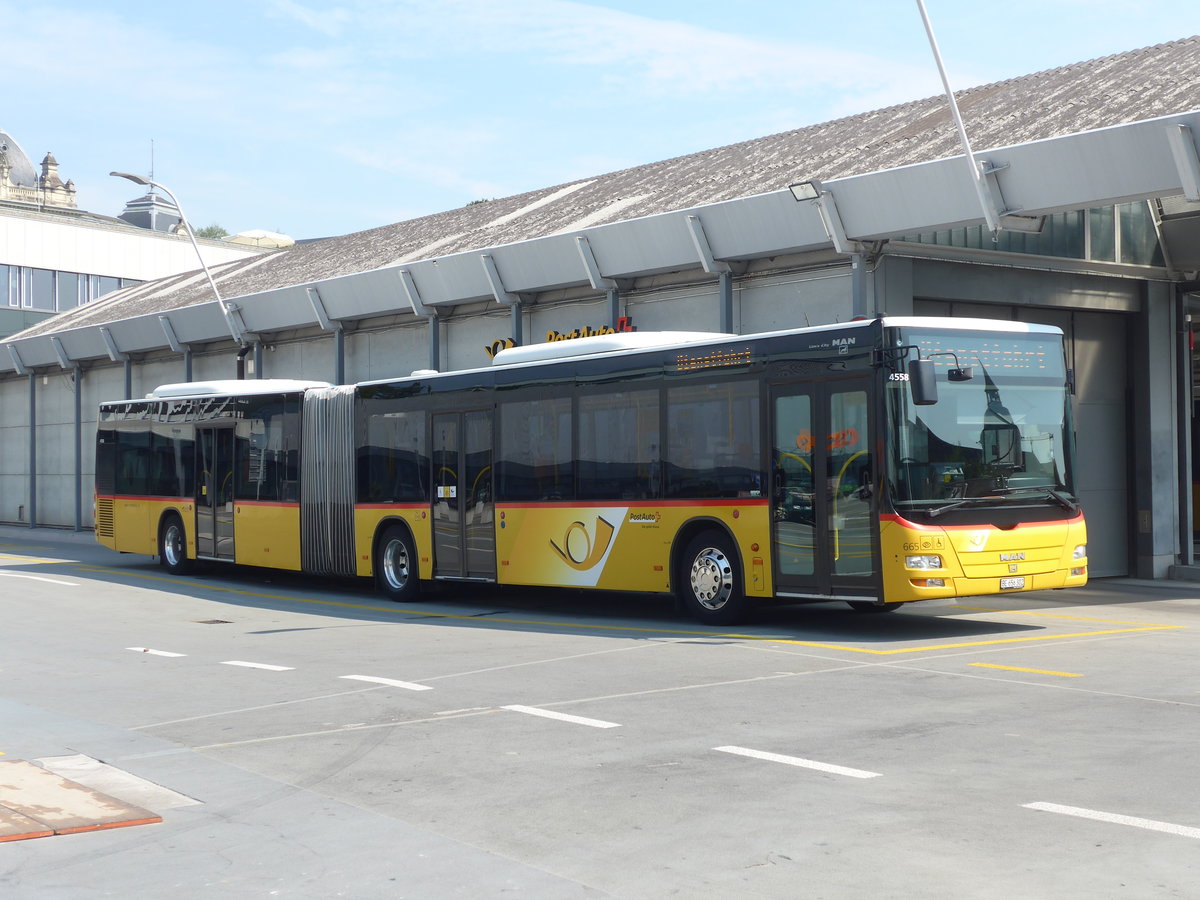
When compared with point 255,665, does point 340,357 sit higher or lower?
higher

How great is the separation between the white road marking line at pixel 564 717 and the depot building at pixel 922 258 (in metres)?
10.9

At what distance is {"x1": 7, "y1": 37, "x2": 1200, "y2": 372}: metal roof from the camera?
711 inches

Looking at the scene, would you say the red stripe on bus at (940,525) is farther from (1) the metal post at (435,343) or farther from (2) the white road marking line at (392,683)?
(1) the metal post at (435,343)

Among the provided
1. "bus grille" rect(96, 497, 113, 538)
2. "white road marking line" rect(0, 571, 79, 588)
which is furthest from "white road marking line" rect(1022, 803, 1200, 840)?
"bus grille" rect(96, 497, 113, 538)

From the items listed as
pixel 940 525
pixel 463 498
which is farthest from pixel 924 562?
pixel 463 498

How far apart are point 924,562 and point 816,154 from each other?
496 inches

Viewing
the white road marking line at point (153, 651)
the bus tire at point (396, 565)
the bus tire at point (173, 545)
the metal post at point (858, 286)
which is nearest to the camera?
the white road marking line at point (153, 651)

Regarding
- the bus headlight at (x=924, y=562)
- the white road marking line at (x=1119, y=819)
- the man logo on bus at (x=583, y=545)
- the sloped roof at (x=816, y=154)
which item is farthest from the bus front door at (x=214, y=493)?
the white road marking line at (x=1119, y=819)

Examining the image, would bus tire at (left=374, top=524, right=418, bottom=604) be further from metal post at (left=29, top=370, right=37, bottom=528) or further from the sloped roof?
metal post at (left=29, top=370, right=37, bottom=528)

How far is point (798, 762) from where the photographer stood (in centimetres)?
830

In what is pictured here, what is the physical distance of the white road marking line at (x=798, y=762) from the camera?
7.96m

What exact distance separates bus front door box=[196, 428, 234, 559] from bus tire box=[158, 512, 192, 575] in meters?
0.74

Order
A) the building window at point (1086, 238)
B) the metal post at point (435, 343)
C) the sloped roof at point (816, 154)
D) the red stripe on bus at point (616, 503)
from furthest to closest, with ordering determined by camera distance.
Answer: the metal post at point (435, 343)
the building window at point (1086, 238)
the sloped roof at point (816, 154)
the red stripe on bus at point (616, 503)

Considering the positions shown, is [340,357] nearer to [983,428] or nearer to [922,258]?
[922,258]
